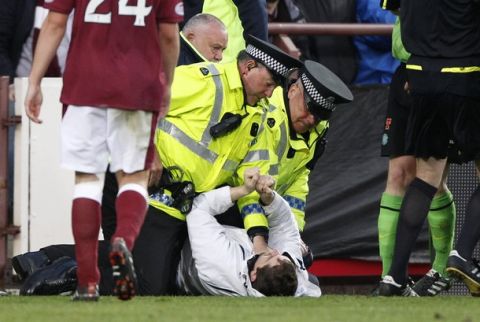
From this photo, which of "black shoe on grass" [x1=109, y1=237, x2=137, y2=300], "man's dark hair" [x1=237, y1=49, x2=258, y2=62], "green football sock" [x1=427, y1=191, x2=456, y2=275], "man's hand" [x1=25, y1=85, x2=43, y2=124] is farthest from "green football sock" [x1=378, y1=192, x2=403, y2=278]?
"man's hand" [x1=25, y1=85, x2=43, y2=124]

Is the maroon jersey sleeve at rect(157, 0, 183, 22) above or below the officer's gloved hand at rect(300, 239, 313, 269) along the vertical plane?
above

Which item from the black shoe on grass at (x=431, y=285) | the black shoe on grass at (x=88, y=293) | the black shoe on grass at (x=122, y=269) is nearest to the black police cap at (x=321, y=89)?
the black shoe on grass at (x=431, y=285)

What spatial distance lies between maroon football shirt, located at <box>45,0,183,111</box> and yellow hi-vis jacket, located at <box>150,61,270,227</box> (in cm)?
191

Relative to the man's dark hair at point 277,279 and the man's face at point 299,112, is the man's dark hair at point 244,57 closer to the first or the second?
the man's face at point 299,112

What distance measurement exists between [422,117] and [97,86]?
2310 millimetres

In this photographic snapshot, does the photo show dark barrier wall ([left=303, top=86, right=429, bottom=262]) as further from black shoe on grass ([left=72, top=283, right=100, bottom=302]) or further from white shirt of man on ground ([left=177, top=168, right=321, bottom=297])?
black shoe on grass ([left=72, top=283, right=100, bottom=302])

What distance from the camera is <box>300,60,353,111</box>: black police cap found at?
31.5 ft

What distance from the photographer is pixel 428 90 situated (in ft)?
29.2

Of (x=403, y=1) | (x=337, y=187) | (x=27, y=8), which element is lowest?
(x=337, y=187)

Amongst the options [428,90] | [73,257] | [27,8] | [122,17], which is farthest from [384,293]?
[27,8]

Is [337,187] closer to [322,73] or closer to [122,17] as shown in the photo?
[322,73]

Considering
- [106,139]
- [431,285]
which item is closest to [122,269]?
[106,139]

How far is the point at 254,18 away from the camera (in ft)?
35.1

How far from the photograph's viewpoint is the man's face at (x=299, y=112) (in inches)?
382
